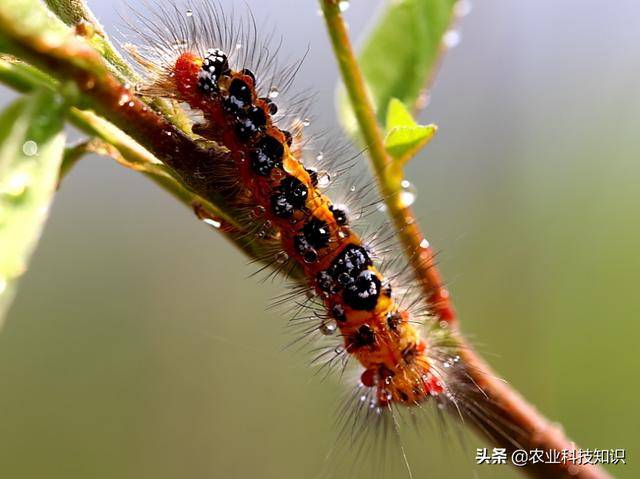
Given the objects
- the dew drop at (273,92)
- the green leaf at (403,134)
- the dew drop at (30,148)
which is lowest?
the dew drop at (30,148)

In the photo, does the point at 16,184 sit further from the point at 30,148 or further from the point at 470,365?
the point at 470,365

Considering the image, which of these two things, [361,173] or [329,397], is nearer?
[361,173]

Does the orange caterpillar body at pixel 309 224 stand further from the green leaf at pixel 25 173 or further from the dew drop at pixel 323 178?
the green leaf at pixel 25 173

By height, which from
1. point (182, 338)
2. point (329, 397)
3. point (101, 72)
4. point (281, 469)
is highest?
point (182, 338)

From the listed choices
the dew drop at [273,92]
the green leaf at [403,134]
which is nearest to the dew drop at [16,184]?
the green leaf at [403,134]

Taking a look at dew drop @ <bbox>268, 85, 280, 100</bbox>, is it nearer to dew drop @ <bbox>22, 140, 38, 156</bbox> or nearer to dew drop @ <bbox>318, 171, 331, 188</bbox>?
dew drop @ <bbox>318, 171, 331, 188</bbox>

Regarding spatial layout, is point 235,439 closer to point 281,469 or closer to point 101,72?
point 281,469

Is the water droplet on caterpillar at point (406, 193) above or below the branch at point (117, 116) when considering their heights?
above

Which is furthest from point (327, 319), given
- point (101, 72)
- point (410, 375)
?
point (101, 72)
